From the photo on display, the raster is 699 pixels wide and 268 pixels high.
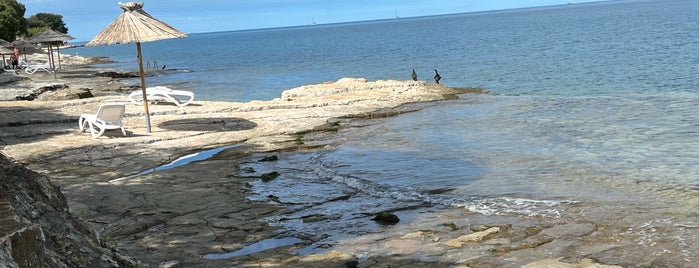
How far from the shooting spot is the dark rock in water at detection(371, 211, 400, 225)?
8352mm

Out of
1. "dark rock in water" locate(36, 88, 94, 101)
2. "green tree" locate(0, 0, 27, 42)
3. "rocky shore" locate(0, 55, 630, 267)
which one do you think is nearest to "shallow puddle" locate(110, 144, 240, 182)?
"rocky shore" locate(0, 55, 630, 267)

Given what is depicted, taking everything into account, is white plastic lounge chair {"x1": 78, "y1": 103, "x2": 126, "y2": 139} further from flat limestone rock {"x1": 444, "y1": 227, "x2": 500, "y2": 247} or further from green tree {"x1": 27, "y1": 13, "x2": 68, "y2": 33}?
green tree {"x1": 27, "y1": 13, "x2": 68, "y2": 33}

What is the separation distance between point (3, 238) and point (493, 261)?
493 cm

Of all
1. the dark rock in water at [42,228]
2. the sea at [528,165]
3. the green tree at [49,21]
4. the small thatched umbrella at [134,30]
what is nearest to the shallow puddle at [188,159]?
the sea at [528,165]

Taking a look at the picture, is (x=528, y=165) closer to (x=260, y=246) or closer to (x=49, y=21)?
(x=260, y=246)

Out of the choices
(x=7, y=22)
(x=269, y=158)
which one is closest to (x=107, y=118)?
(x=269, y=158)

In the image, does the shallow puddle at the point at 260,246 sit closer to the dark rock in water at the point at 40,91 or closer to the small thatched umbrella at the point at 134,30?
the small thatched umbrella at the point at 134,30

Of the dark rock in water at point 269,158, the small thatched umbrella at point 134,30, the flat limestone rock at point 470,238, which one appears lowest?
the flat limestone rock at point 470,238

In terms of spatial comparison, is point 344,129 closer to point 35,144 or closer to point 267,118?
point 267,118

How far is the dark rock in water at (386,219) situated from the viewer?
8.35 metres

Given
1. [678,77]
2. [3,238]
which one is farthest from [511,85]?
[3,238]

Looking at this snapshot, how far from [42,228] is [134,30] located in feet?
35.3

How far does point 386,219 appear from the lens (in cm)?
837

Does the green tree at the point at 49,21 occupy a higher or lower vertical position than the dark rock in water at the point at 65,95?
higher
